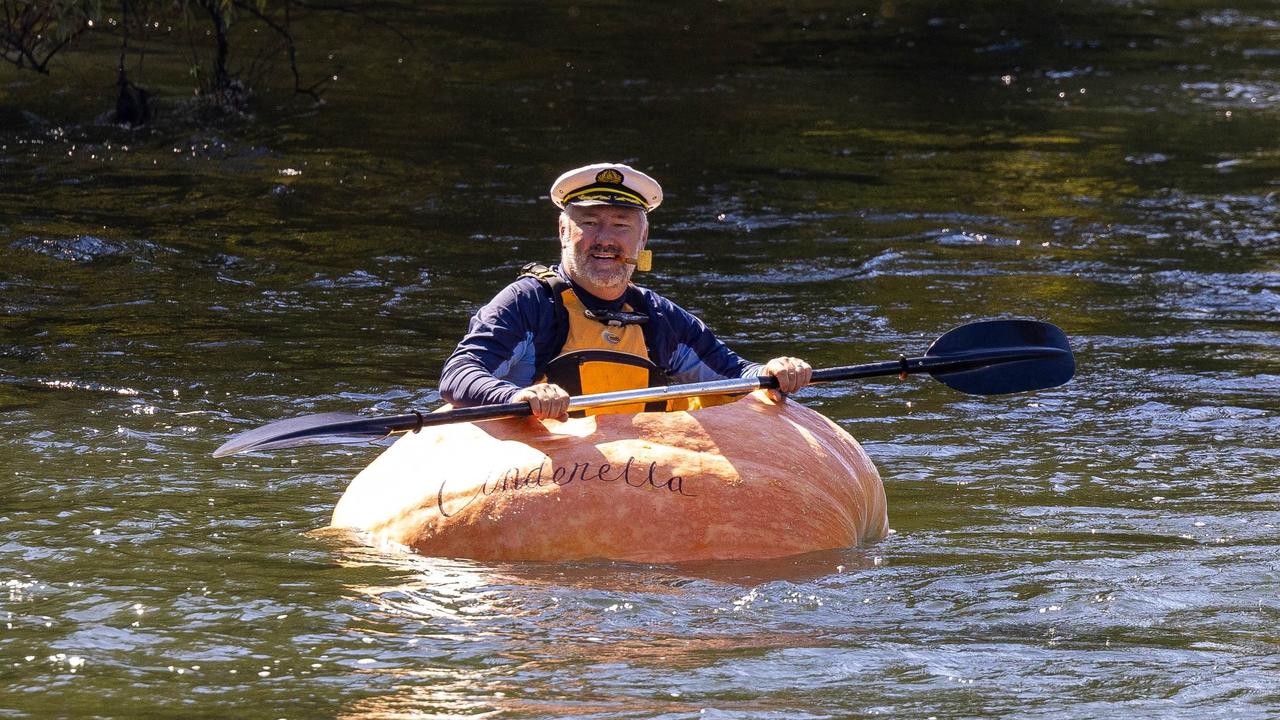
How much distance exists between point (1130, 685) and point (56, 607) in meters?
2.85

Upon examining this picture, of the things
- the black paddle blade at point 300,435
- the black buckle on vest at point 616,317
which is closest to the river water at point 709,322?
the black paddle blade at point 300,435

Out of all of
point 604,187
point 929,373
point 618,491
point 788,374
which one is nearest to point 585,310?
point 604,187

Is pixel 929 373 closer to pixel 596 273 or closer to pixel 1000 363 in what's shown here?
pixel 1000 363

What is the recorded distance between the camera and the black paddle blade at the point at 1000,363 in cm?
668

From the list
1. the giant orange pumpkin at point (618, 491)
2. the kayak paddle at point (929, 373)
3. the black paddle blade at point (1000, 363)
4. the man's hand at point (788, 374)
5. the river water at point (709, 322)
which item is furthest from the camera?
the black paddle blade at point (1000, 363)

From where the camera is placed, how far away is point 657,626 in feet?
16.0

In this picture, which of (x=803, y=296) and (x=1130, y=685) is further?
(x=803, y=296)

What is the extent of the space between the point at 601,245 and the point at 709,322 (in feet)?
12.1

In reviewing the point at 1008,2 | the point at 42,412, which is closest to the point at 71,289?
the point at 42,412

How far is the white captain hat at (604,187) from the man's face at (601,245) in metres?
0.03

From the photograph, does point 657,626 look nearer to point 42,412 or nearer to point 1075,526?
point 1075,526

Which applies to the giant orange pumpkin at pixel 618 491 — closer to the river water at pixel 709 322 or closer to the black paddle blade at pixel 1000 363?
the river water at pixel 709 322

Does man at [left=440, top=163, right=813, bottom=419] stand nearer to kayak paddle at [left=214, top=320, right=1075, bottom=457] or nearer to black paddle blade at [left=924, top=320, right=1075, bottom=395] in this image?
kayak paddle at [left=214, top=320, right=1075, bottom=457]

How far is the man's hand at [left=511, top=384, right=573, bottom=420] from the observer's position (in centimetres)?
541
